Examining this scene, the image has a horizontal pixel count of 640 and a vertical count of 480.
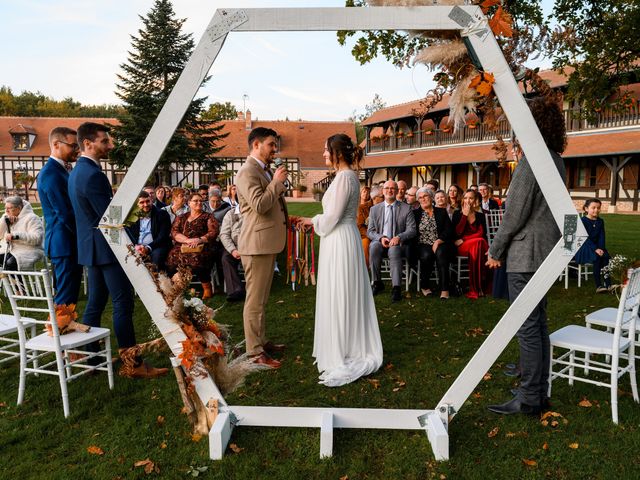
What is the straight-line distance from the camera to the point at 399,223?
7207mm

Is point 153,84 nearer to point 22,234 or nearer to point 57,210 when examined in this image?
point 22,234

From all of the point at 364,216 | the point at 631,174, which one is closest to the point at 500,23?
the point at 364,216

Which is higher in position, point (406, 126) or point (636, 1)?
point (406, 126)

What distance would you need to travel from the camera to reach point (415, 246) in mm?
7270

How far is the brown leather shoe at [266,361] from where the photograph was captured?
4348 millimetres

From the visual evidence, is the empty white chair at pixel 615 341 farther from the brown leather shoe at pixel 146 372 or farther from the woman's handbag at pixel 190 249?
the woman's handbag at pixel 190 249

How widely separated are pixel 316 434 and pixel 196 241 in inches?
178

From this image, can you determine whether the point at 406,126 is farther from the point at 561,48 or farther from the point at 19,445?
the point at 19,445

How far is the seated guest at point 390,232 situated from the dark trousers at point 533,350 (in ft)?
11.8

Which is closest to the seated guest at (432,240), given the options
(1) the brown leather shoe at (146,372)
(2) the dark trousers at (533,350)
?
(2) the dark trousers at (533,350)

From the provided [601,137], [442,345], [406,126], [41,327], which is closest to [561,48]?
[442,345]

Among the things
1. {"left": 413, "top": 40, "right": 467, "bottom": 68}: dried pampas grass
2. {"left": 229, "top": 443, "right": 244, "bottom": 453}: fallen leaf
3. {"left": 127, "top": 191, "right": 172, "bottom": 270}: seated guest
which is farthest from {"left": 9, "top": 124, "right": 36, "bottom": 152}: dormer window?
{"left": 413, "top": 40, "right": 467, "bottom": 68}: dried pampas grass

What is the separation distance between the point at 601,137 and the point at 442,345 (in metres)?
22.6

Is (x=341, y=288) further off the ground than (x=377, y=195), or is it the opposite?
(x=377, y=195)
